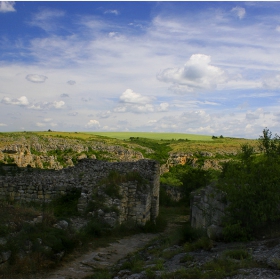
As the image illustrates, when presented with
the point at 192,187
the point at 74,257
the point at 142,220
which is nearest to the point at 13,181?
the point at 142,220

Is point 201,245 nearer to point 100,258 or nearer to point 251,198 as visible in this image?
point 251,198

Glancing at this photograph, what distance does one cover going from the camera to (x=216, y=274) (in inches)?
259

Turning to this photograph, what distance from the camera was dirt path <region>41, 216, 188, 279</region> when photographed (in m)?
8.31

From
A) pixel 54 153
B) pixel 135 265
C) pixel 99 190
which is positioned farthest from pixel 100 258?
pixel 54 153

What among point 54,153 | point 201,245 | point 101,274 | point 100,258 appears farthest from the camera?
point 54,153

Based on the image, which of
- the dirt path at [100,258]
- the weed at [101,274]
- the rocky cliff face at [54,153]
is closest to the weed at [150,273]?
the weed at [101,274]

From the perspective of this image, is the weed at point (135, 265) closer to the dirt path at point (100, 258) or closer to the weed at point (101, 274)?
the weed at point (101, 274)

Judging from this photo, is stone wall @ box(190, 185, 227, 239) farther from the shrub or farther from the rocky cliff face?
the rocky cliff face

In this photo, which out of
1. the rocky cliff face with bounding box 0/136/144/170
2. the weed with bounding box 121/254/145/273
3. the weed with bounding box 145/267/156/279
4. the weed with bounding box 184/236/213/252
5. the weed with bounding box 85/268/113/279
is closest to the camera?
the weed with bounding box 145/267/156/279

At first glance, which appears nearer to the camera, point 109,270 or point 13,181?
point 109,270

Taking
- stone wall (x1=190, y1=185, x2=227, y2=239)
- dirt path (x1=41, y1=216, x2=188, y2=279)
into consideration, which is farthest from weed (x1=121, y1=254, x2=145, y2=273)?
stone wall (x1=190, y1=185, x2=227, y2=239)

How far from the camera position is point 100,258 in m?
9.85

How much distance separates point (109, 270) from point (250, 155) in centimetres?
669

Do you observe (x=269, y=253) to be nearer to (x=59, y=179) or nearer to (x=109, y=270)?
(x=109, y=270)
